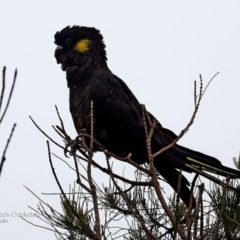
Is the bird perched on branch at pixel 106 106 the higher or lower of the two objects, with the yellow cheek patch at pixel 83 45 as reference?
lower

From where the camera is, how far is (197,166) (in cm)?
279

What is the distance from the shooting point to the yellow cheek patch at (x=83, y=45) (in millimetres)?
3918

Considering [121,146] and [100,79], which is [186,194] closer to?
[121,146]

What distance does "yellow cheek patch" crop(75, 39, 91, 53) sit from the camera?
12.9 feet

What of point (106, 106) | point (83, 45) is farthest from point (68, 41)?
point (106, 106)

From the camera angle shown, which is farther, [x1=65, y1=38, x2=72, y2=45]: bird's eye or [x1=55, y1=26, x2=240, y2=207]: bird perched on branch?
[x1=65, y1=38, x2=72, y2=45]: bird's eye

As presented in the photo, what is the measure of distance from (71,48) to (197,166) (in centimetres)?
158

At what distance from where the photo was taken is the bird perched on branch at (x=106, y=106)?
3142 mm

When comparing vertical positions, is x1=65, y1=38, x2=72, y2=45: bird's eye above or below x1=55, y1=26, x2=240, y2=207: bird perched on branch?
above

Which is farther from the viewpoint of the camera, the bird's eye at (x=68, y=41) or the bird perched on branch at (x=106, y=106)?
the bird's eye at (x=68, y=41)

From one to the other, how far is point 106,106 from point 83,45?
0.66 m

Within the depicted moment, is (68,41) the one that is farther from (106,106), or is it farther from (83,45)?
(106,106)

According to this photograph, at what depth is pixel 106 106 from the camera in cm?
352

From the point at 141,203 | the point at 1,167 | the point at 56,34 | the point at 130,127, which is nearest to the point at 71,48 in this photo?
the point at 56,34
